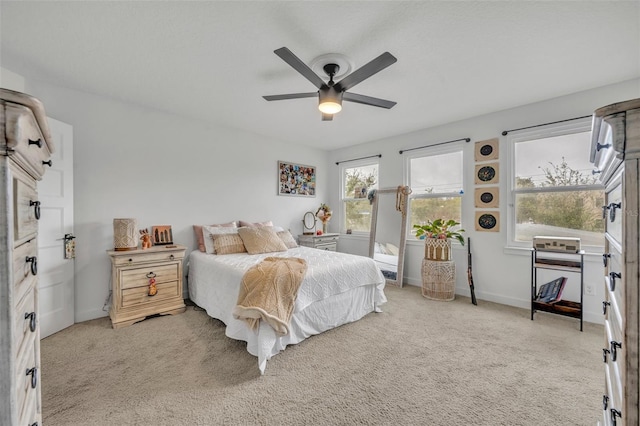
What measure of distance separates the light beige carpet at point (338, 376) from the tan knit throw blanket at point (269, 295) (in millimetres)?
344

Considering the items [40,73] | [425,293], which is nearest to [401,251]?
[425,293]

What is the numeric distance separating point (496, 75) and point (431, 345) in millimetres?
2614

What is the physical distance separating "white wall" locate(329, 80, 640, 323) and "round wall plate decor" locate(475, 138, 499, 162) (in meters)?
0.07

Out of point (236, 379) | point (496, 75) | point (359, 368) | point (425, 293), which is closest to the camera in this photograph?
point (236, 379)

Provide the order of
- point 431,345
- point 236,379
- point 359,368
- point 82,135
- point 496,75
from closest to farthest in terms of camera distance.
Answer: point 236,379, point 359,368, point 431,345, point 496,75, point 82,135

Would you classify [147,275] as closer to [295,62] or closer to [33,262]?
[33,262]

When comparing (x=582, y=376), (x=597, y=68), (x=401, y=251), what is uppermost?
(x=597, y=68)

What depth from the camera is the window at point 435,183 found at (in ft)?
12.9

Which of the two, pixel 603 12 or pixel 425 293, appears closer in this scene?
pixel 603 12

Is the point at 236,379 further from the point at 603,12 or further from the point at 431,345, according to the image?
the point at 603,12

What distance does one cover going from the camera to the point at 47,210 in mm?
2564

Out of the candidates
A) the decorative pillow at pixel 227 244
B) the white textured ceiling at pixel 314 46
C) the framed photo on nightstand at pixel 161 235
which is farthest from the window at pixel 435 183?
the framed photo on nightstand at pixel 161 235

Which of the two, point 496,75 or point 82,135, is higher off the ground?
point 496,75

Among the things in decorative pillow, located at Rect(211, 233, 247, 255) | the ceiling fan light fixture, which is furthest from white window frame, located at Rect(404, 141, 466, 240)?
decorative pillow, located at Rect(211, 233, 247, 255)
